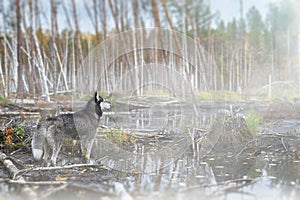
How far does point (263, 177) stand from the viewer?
2035 mm

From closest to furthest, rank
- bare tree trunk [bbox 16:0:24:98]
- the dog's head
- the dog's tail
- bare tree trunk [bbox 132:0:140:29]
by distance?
1. the dog's tail
2. the dog's head
3. bare tree trunk [bbox 16:0:24:98]
4. bare tree trunk [bbox 132:0:140:29]

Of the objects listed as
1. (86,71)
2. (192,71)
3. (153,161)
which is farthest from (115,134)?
(192,71)

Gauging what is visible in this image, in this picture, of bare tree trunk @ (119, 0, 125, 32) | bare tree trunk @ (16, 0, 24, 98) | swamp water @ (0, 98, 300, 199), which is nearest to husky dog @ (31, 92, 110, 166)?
swamp water @ (0, 98, 300, 199)

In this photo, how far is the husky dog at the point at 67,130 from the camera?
2.31 metres

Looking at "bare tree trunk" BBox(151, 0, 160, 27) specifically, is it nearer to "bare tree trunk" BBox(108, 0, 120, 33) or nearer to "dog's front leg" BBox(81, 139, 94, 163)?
Answer: "bare tree trunk" BBox(108, 0, 120, 33)

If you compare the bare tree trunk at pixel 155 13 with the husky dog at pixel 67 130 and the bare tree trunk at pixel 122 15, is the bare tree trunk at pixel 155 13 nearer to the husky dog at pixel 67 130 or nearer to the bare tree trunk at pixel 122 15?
the bare tree trunk at pixel 122 15

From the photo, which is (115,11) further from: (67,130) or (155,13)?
(67,130)

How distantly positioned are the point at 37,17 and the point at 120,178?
4.28 m

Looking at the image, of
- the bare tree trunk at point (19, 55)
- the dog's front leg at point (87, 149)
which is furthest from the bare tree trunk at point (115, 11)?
the dog's front leg at point (87, 149)

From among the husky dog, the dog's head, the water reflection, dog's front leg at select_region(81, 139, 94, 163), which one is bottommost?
the water reflection

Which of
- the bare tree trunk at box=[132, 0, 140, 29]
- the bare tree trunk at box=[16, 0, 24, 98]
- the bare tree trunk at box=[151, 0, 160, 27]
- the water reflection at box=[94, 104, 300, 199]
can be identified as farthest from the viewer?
the bare tree trunk at box=[132, 0, 140, 29]

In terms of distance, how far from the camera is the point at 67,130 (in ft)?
7.97

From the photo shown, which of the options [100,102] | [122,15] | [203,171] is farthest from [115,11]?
[203,171]

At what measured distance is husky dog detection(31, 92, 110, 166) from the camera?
2.31m
